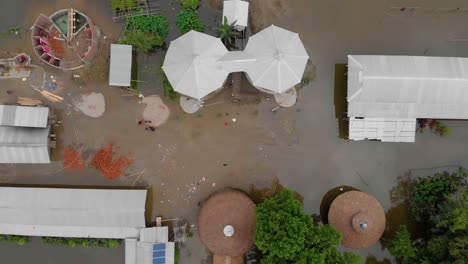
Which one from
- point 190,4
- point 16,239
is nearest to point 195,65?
point 190,4

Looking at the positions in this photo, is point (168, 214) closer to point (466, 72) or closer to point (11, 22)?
A: point (11, 22)

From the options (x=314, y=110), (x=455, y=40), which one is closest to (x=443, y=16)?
(x=455, y=40)

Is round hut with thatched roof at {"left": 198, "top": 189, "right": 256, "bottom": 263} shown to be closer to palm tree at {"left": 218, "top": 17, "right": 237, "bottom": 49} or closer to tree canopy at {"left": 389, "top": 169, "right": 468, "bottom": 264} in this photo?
tree canopy at {"left": 389, "top": 169, "right": 468, "bottom": 264}

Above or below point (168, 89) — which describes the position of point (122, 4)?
above

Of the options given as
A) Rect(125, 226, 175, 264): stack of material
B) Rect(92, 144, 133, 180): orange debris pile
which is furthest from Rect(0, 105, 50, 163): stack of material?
Rect(125, 226, 175, 264): stack of material

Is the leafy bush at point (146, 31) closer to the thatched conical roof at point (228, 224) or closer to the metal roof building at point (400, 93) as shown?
the thatched conical roof at point (228, 224)

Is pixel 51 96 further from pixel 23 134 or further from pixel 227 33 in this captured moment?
pixel 227 33
